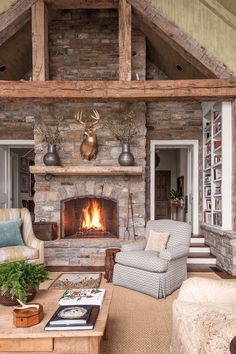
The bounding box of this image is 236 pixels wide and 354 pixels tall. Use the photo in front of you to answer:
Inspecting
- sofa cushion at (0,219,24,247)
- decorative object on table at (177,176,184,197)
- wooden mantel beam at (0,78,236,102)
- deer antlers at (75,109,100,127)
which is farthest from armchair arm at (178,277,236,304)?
decorative object on table at (177,176,184,197)

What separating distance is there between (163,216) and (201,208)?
13.8 ft

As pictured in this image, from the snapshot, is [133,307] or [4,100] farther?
[4,100]

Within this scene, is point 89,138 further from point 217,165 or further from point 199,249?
point 199,249

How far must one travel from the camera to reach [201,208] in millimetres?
6570

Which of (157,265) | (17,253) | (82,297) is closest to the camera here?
(82,297)

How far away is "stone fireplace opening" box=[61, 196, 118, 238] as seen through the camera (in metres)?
5.96

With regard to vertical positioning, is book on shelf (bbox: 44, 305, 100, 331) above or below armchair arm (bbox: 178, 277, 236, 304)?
below

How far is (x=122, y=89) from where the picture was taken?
4.54 meters

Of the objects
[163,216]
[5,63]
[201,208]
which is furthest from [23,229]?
[163,216]

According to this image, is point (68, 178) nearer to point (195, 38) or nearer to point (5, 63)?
point (5, 63)

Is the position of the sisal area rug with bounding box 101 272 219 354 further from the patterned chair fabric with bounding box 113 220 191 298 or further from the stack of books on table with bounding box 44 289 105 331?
the stack of books on table with bounding box 44 289 105 331

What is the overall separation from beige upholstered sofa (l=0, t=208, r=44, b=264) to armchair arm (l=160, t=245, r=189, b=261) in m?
1.66

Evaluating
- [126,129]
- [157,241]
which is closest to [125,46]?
[126,129]

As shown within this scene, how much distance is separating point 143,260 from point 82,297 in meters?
1.50
